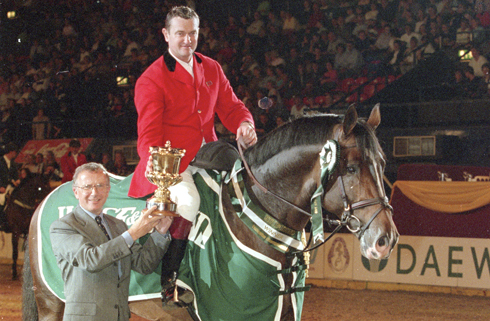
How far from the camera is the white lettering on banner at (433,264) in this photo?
23.6 ft

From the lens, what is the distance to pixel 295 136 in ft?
8.29

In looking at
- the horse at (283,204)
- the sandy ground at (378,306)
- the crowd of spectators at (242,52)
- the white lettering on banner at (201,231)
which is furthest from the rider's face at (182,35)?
the crowd of spectators at (242,52)

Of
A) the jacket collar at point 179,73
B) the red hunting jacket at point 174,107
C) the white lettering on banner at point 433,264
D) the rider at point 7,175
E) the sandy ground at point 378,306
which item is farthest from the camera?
the rider at point 7,175

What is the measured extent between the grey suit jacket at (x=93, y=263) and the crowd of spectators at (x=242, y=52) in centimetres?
765

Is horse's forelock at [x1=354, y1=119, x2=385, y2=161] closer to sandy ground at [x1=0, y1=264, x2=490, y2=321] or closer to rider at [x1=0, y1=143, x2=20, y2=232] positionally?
sandy ground at [x1=0, y1=264, x2=490, y2=321]

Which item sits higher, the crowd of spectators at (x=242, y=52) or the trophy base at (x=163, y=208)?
the crowd of spectators at (x=242, y=52)

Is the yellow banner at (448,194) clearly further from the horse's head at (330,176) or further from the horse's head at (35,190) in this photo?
the horse's head at (35,190)

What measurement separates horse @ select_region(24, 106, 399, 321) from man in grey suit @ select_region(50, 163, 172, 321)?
9.5 inches

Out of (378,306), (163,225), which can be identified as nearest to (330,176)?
(163,225)

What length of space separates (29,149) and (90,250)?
12.3 metres

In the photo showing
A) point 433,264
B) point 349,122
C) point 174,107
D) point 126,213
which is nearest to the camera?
point 349,122

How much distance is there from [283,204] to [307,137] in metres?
0.34

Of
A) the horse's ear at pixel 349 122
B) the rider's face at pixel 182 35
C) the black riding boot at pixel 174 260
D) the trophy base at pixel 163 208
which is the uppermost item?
the rider's face at pixel 182 35

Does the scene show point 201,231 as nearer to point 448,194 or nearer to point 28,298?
point 28,298
